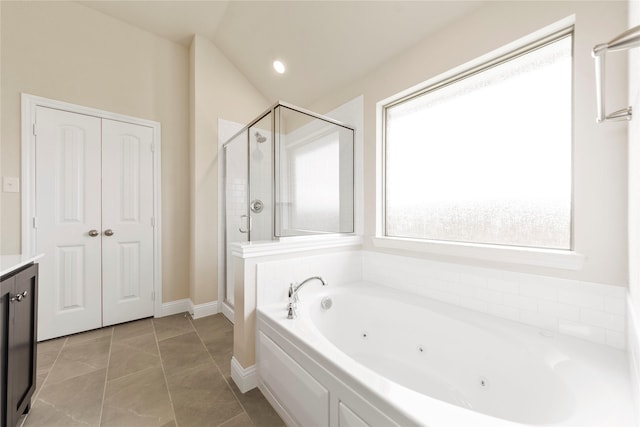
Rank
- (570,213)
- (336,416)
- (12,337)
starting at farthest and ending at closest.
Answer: (570,213) → (12,337) → (336,416)

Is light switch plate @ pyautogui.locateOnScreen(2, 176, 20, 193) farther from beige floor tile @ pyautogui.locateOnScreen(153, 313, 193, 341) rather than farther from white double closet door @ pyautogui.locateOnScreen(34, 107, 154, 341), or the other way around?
beige floor tile @ pyautogui.locateOnScreen(153, 313, 193, 341)

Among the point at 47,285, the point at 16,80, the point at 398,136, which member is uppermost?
the point at 16,80

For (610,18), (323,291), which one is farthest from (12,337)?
(610,18)

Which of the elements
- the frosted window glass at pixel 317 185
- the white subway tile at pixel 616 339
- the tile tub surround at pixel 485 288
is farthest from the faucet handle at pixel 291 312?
the white subway tile at pixel 616 339

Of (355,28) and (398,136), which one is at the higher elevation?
(355,28)

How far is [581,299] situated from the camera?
3.95 ft

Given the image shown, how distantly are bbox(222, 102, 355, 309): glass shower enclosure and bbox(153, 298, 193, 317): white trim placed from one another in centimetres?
113

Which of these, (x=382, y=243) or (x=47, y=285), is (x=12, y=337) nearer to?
(x=47, y=285)

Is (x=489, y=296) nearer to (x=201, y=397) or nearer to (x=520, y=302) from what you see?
(x=520, y=302)

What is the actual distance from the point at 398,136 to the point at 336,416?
→ 1.96 meters

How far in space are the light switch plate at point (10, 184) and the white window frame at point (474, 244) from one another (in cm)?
298

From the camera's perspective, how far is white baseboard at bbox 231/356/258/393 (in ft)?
5.10

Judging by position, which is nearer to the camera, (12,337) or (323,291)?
(12,337)

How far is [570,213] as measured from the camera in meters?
1.29
